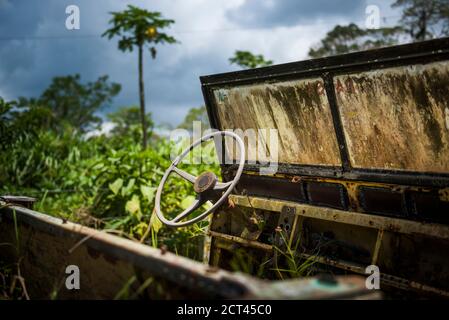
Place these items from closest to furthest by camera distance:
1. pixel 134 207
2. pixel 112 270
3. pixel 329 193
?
1. pixel 112 270
2. pixel 329 193
3. pixel 134 207

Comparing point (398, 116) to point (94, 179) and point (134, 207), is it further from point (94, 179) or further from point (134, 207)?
point (94, 179)

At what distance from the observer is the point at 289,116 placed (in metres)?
2.84

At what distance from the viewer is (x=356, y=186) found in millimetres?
2547

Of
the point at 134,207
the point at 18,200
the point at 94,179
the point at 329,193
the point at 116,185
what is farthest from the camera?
the point at 94,179

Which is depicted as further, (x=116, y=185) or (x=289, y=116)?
(x=116, y=185)

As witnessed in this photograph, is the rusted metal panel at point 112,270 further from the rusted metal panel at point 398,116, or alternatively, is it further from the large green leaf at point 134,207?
the large green leaf at point 134,207

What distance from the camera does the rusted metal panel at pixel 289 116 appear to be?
2637mm

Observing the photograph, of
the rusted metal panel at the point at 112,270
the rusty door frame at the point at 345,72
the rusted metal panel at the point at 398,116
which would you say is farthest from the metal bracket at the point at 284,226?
the rusted metal panel at the point at 112,270

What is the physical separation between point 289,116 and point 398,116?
81 centimetres

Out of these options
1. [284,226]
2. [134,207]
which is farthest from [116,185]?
[284,226]

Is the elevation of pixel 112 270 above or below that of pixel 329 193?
below

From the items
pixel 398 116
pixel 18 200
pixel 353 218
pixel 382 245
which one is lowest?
pixel 382 245

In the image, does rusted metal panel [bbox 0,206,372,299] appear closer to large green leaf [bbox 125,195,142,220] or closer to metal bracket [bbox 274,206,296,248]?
metal bracket [bbox 274,206,296,248]

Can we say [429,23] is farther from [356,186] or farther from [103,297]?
[103,297]
